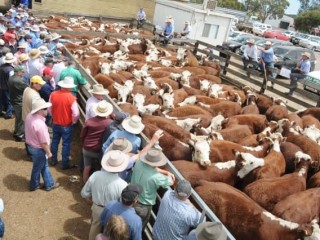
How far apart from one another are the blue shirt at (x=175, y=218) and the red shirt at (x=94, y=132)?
237 centimetres

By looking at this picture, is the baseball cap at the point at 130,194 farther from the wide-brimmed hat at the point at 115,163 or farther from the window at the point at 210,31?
the window at the point at 210,31

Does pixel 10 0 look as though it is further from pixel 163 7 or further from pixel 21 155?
pixel 21 155

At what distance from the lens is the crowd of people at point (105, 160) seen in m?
4.10

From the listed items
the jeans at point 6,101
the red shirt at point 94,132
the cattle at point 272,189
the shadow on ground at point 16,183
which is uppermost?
the red shirt at point 94,132

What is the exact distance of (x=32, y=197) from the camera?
6.22m

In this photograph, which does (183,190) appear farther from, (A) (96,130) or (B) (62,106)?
(B) (62,106)

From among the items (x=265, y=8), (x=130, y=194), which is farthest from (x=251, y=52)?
(x=265, y=8)

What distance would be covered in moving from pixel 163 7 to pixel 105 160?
24716 millimetres

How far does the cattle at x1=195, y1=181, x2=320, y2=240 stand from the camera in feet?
17.0

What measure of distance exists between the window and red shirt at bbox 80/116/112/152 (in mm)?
19764

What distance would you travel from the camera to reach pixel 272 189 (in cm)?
620

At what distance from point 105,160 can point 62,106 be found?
2603 mm

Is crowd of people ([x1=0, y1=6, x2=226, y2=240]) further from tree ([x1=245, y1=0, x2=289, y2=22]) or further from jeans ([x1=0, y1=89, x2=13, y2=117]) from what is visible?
tree ([x1=245, y1=0, x2=289, y2=22])

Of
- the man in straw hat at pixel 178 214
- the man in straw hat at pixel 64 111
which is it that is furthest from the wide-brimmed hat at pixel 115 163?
the man in straw hat at pixel 64 111
